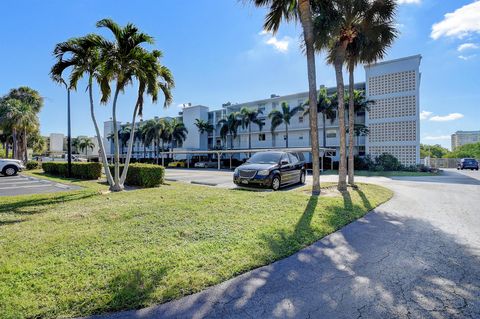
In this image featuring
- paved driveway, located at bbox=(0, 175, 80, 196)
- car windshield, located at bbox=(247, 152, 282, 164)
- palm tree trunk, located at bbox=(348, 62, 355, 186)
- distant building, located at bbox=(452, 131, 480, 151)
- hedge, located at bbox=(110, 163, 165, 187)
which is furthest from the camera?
distant building, located at bbox=(452, 131, 480, 151)

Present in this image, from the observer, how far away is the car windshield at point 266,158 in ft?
38.5

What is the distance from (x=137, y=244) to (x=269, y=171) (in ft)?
23.2

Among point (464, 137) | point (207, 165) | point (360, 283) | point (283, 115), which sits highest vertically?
point (464, 137)

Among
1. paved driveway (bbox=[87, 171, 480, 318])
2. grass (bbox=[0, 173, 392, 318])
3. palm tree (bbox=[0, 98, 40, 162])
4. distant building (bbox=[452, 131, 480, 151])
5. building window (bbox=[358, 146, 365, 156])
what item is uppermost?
distant building (bbox=[452, 131, 480, 151])

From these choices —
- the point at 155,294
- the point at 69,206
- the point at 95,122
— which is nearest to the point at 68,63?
the point at 95,122

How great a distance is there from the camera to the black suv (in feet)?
35.3

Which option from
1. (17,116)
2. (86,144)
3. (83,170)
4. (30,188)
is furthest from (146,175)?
(86,144)

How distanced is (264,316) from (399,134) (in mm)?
34423

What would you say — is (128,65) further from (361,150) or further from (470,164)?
(470,164)

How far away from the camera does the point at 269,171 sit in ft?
35.3

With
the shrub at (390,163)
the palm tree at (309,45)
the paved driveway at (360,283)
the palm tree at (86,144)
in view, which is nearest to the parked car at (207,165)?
the shrub at (390,163)

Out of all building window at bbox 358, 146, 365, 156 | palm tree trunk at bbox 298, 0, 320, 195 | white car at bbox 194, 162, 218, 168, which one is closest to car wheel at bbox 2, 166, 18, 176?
palm tree trunk at bbox 298, 0, 320, 195

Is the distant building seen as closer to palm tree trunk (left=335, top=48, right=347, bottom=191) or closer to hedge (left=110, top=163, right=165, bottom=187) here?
palm tree trunk (left=335, top=48, right=347, bottom=191)

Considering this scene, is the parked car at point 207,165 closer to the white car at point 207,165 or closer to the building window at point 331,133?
the white car at point 207,165
